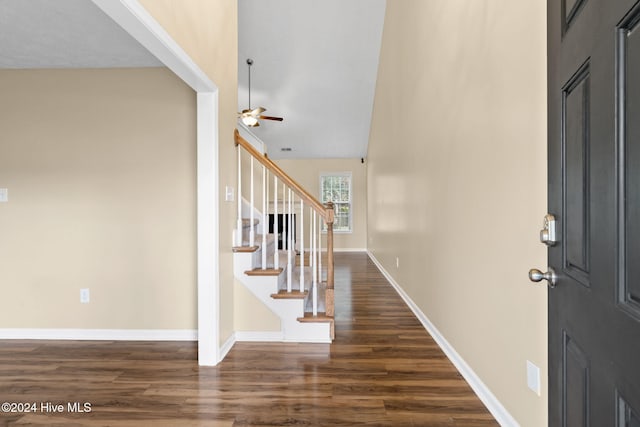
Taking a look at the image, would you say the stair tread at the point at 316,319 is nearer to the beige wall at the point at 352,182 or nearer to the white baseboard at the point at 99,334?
the white baseboard at the point at 99,334

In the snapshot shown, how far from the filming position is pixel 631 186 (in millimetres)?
692

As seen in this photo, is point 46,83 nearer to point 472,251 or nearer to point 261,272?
Answer: point 261,272

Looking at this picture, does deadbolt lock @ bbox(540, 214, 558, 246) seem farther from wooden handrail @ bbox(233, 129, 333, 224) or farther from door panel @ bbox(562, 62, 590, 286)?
wooden handrail @ bbox(233, 129, 333, 224)

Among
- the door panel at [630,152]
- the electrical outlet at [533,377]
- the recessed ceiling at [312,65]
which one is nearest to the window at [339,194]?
the recessed ceiling at [312,65]

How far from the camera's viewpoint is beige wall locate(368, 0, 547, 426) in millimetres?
1663

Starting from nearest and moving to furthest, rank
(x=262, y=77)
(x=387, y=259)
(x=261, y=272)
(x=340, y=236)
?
(x=261, y=272)
(x=387, y=259)
(x=262, y=77)
(x=340, y=236)

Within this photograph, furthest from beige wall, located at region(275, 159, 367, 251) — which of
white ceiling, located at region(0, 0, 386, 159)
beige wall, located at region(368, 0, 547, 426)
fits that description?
beige wall, located at region(368, 0, 547, 426)

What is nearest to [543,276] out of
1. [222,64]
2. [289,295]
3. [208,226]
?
[208,226]

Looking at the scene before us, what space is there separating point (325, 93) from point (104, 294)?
528 centimetres

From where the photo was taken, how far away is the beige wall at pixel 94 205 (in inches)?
129

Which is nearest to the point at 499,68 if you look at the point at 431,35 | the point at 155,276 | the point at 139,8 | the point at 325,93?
the point at 431,35

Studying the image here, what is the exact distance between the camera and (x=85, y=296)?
3301mm

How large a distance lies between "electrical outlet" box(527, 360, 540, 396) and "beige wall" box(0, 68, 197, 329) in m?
2.59

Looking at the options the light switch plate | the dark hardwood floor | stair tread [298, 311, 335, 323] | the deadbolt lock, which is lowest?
the dark hardwood floor
